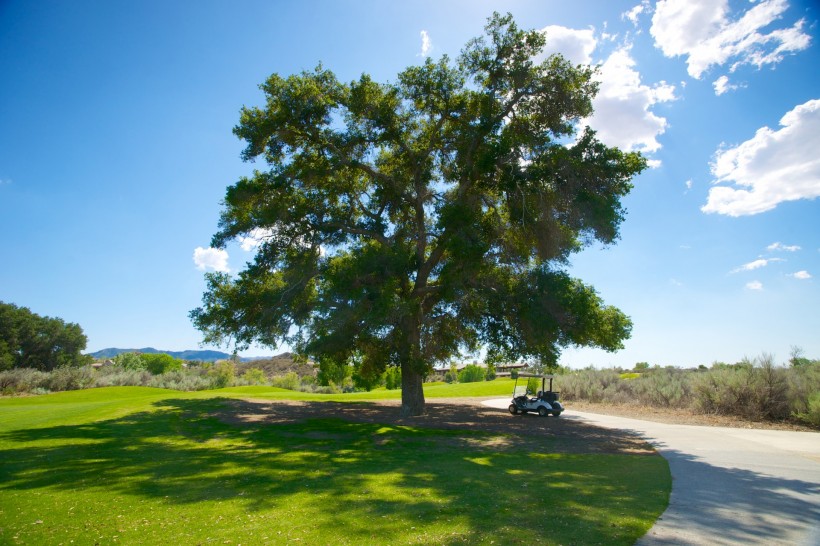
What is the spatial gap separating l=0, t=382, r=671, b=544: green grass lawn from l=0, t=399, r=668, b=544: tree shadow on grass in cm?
3

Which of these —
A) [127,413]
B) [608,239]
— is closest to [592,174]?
[608,239]

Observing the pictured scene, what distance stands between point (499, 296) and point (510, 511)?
1308 cm

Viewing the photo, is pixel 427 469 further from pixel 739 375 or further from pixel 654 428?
pixel 739 375

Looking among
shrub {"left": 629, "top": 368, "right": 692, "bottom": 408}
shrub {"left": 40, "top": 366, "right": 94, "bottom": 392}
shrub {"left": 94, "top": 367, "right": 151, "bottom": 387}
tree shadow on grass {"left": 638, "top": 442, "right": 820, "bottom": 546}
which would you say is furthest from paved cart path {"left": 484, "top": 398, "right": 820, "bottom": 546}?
shrub {"left": 94, "top": 367, "right": 151, "bottom": 387}

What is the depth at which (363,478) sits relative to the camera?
9.02 m

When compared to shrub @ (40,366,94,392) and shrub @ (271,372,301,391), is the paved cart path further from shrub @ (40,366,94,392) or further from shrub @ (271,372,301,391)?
shrub @ (40,366,94,392)

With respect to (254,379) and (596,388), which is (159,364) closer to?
(254,379)

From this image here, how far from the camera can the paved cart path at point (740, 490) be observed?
19.4 ft

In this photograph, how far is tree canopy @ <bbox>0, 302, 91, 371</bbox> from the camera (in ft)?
189

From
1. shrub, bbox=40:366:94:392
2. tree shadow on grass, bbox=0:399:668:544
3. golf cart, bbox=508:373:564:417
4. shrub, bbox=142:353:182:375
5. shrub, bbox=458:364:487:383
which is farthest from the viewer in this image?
shrub, bbox=142:353:182:375

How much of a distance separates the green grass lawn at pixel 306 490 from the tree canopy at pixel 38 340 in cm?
5654

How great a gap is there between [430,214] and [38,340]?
64395 millimetres

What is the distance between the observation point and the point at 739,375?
21875 mm

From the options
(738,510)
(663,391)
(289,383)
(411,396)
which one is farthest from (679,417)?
(289,383)
